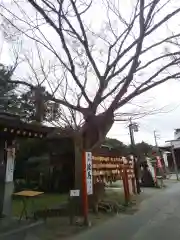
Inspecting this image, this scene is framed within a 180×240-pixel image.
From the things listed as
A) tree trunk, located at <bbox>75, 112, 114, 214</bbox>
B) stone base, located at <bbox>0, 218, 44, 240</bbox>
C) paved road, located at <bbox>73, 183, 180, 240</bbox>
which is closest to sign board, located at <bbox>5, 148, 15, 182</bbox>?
stone base, located at <bbox>0, 218, 44, 240</bbox>

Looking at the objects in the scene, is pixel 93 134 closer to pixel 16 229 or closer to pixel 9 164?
pixel 9 164

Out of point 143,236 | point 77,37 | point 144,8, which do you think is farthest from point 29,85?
point 143,236

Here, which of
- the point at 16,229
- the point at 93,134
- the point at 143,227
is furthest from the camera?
the point at 93,134

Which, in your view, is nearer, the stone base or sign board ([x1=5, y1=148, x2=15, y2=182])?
the stone base

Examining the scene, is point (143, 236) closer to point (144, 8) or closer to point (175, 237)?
point (175, 237)

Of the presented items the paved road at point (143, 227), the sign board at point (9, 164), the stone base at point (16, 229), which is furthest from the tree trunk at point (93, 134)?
the stone base at point (16, 229)

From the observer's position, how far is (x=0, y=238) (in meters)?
8.78

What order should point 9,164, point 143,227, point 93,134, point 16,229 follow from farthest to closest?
point 93,134, point 9,164, point 143,227, point 16,229

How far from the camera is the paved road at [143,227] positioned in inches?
363

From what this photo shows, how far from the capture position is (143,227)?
10617 mm

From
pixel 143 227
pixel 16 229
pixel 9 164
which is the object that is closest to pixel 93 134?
pixel 9 164

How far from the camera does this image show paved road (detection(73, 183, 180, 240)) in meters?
9.22

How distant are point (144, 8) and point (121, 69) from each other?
2674 mm

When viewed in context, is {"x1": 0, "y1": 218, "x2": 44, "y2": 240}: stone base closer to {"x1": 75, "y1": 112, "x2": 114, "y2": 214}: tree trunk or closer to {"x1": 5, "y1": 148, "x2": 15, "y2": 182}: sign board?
{"x1": 5, "y1": 148, "x2": 15, "y2": 182}: sign board
